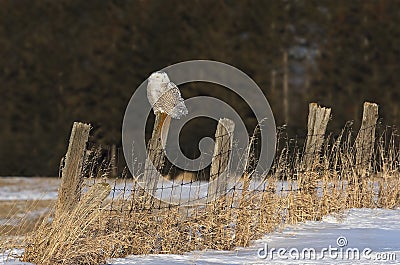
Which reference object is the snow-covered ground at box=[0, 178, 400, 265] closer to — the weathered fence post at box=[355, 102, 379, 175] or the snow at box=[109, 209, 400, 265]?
the snow at box=[109, 209, 400, 265]

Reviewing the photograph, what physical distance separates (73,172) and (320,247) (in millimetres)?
2337

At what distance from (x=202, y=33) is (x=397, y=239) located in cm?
1273

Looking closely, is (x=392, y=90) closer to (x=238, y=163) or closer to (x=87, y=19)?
(x=87, y=19)

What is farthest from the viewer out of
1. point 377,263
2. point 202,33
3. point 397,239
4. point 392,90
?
point 202,33

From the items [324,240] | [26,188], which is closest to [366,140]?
[324,240]

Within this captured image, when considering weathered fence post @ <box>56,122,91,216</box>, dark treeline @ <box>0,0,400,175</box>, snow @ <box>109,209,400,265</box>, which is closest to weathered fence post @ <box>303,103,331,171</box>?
snow @ <box>109,209,400,265</box>

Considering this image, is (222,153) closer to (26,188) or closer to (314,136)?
(314,136)

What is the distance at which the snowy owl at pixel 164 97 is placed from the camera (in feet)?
23.4

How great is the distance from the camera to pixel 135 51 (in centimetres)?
1927

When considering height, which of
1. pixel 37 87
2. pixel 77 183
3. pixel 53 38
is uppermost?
pixel 53 38

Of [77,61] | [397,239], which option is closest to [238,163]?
[397,239]

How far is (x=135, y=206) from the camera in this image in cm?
698

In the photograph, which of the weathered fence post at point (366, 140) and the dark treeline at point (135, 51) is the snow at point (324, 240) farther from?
the dark treeline at point (135, 51)

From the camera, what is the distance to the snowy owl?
7117 mm
